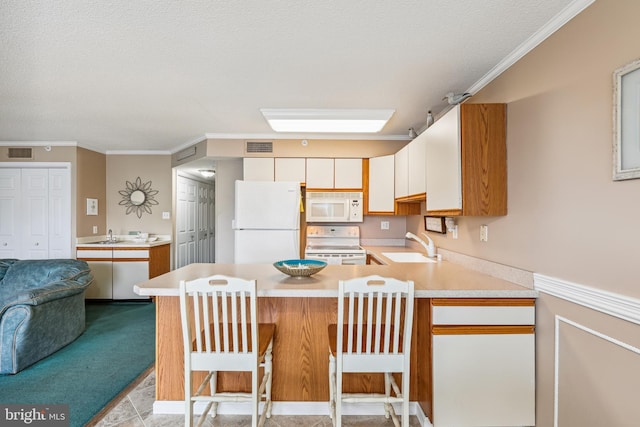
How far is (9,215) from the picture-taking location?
171 inches

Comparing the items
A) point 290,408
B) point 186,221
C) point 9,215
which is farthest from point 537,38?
point 9,215

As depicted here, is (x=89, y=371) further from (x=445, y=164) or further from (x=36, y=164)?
(x=36, y=164)

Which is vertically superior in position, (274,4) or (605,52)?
(274,4)

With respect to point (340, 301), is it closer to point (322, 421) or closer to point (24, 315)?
point (322, 421)

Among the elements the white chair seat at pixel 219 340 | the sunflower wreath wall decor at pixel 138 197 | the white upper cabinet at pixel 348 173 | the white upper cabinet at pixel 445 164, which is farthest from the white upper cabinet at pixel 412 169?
the sunflower wreath wall decor at pixel 138 197

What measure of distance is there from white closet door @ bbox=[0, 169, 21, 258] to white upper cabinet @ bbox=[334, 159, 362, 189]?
4594mm

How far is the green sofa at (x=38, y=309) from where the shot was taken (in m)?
2.43

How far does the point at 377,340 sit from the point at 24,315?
2858 millimetres

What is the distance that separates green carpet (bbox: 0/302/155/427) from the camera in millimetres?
2107

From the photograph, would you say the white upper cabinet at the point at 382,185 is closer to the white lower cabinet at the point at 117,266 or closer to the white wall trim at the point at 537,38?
the white wall trim at the point at 537,38

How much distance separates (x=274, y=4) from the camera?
58.2 inches

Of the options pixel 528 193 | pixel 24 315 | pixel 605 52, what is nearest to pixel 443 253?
pixel 528 193

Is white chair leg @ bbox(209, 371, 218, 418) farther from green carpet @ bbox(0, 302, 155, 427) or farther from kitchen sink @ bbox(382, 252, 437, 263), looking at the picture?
kitchen sink @ bbox(382, 252, 437, 263)

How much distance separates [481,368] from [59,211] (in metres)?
5.46
